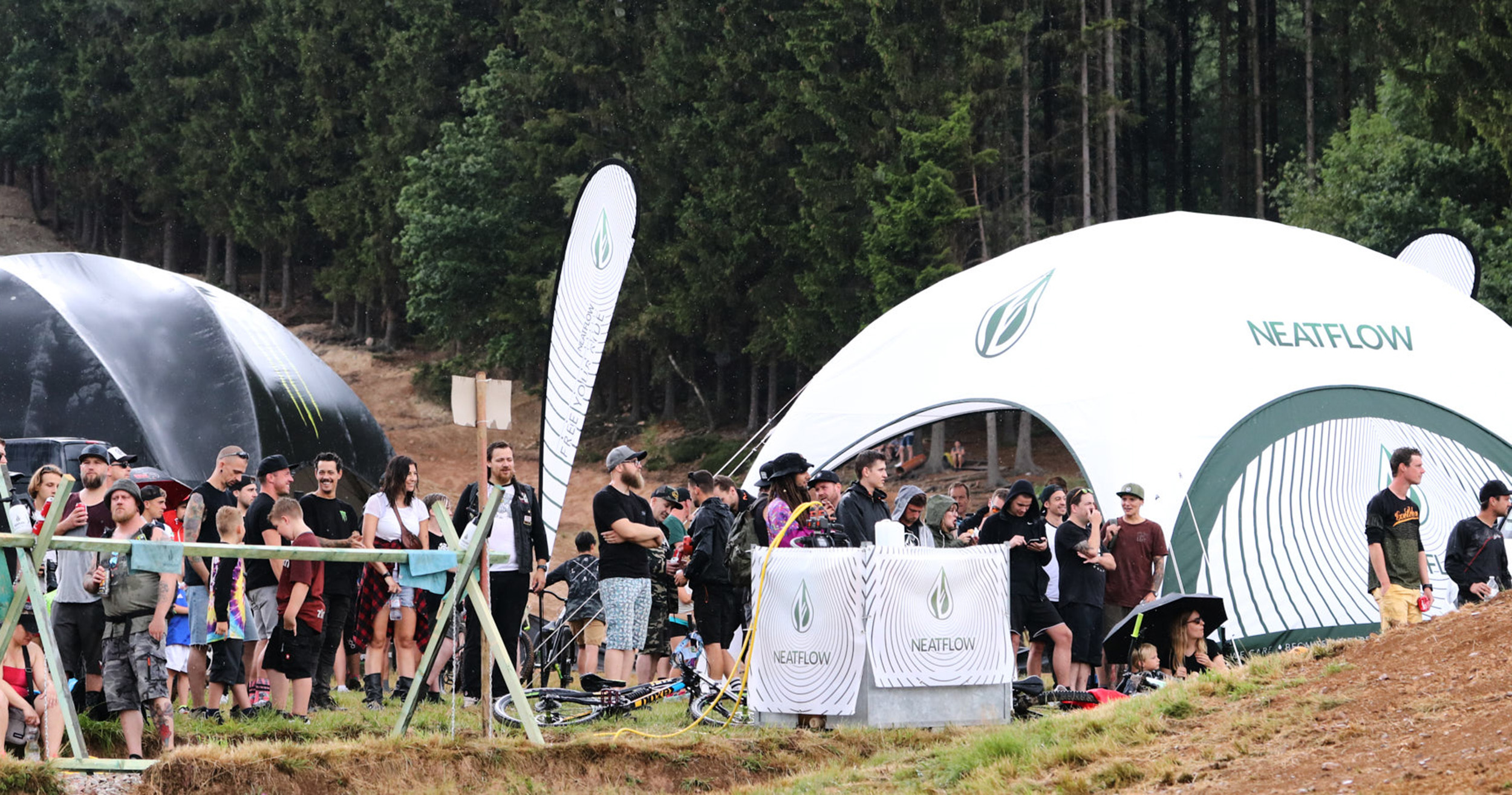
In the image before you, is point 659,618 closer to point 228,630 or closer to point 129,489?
point 228,630

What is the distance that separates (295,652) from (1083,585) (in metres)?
5.37

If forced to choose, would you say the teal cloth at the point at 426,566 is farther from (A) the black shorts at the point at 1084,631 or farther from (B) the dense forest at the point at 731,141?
(B) the dense forest at the point at 731,141

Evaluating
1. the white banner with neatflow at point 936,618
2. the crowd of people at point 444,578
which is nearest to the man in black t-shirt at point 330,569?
the crowd of people at point 444,578

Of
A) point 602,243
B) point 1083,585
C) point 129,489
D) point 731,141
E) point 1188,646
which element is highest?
point 731,141

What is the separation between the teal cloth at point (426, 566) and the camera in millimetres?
7402

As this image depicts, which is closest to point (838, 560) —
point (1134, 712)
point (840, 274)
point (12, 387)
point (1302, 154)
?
point (1134, 712)

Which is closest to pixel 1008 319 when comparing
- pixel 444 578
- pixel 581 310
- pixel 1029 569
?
pixel 1029 569

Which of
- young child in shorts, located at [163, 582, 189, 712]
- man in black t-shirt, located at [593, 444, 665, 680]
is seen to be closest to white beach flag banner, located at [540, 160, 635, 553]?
man in black t-shirt, located at [593, 444, 665, 680]

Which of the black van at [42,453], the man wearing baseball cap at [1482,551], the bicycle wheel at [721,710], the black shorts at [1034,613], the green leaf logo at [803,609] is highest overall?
the black van at [42,453]

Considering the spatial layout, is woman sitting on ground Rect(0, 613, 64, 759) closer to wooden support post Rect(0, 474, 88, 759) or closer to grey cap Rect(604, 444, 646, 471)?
wooden support post Rect(0, 474, 88, 759)

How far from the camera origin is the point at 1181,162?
45.1 meters

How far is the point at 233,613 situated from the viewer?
9141 millimetres

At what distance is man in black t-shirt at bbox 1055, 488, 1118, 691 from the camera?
10.7m

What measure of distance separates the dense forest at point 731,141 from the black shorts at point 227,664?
2114cm
